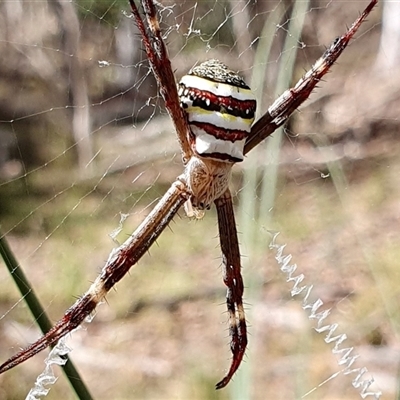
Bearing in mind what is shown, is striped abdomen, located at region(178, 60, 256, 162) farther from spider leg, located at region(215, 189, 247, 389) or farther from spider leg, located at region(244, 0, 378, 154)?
spider leg, located at region(215, 189, 247, 389)

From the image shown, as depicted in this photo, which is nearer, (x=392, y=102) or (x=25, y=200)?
(x=25, y=200)

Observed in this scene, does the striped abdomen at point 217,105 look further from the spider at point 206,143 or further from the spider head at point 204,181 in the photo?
the spider head at point 204,181

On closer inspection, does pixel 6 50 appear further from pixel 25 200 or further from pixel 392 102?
pixel 392 102

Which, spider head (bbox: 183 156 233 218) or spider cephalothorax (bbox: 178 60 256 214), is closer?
spider cephalothorax (bbox: 178 60 256 214)

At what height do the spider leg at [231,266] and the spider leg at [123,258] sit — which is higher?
the spider leg at [123,258]

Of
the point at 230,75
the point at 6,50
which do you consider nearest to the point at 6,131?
the point at 6,50

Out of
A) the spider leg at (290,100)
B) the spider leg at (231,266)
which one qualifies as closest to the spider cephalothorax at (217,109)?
the spider leg at (290,100)

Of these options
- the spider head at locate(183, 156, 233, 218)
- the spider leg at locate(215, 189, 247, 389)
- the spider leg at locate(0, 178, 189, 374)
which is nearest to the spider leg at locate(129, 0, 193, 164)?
the spider head at locate(183, 156, 233, 218)
